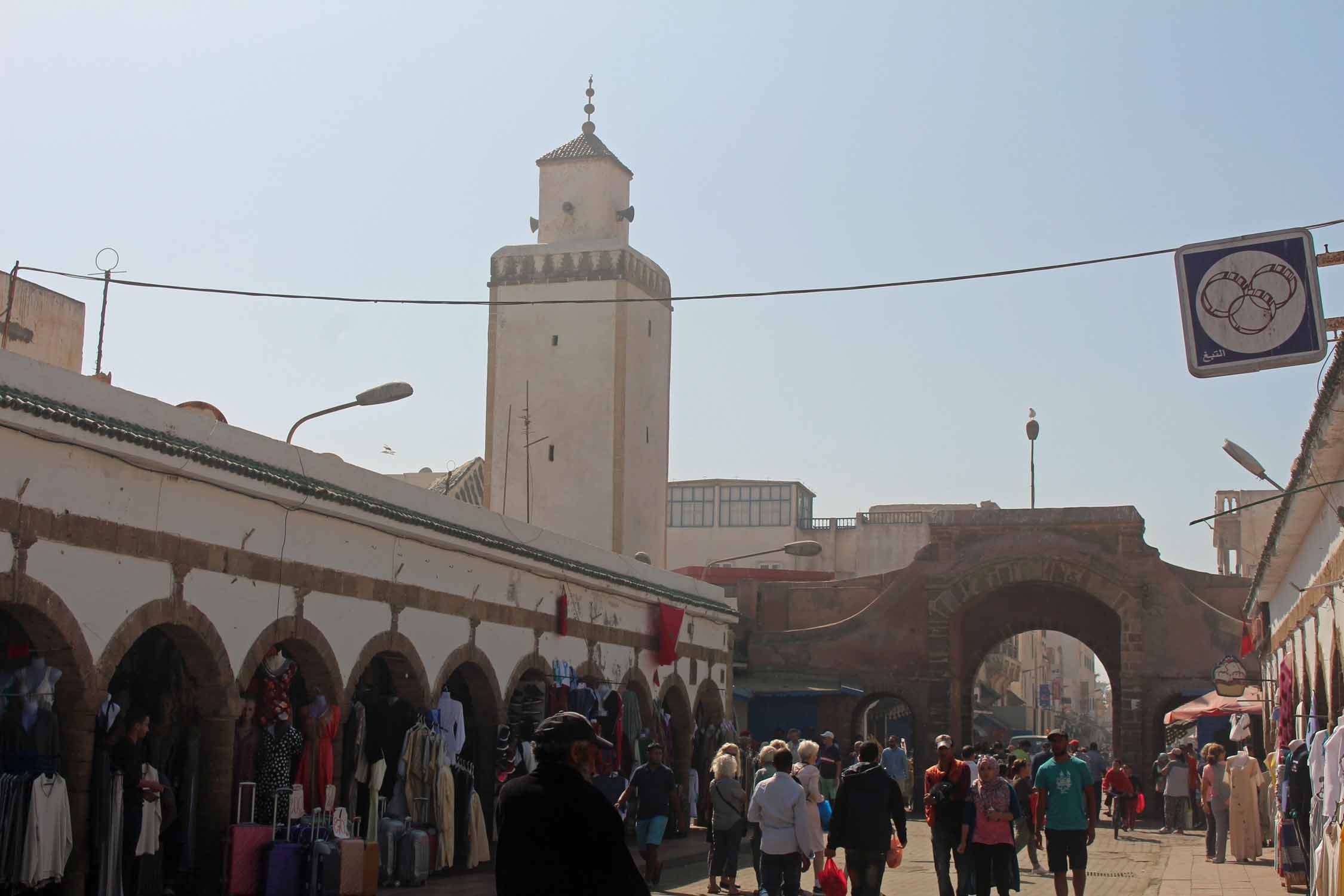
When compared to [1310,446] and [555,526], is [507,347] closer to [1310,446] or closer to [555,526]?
[555,526]

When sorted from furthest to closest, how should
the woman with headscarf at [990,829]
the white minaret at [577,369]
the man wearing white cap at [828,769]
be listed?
the white minaret at [577,369] < the man wearing white cap at [828,769] < the woman with headscarf at [990,829]

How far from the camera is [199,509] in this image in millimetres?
12055

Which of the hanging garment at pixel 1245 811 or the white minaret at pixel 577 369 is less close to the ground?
the white minaret at pixel 577 369

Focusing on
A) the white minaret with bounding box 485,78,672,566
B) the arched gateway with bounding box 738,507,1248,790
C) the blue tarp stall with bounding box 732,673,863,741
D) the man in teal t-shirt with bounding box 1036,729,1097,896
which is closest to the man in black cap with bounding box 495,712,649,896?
the man in teal t-shirt with bounding box 1036,729,1097,896

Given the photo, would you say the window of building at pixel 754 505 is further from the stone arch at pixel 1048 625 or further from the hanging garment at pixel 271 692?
the hanging garment at pixel 271 692

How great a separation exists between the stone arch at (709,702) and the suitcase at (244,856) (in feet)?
42.9

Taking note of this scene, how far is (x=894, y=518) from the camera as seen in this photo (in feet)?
211

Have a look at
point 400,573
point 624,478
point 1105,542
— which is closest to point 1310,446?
point 400,573

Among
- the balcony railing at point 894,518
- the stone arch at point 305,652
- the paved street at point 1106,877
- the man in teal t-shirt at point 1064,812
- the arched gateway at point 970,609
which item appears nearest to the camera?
the man in teal t-shirt at point 1064,812

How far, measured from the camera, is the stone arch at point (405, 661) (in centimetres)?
1448

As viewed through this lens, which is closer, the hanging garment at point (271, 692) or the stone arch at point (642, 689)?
the hanging garment at point (271, 692)

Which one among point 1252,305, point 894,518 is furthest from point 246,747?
point 894,518

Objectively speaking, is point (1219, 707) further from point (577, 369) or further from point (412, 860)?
point (577, 369)

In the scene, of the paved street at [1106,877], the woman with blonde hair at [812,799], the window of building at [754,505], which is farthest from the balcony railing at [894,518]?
the woman with blonde hair at [812,799]
